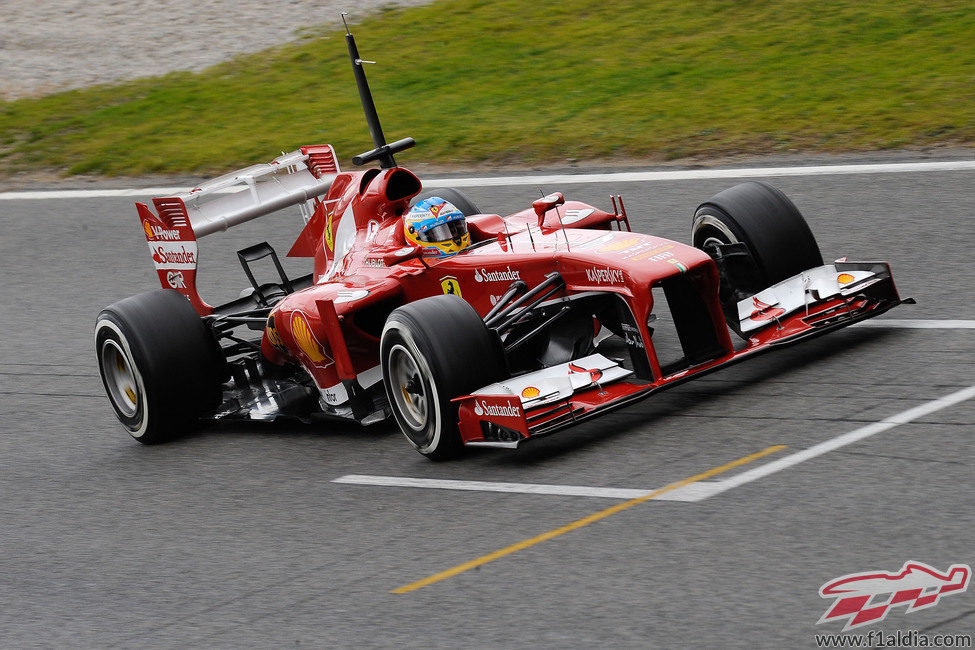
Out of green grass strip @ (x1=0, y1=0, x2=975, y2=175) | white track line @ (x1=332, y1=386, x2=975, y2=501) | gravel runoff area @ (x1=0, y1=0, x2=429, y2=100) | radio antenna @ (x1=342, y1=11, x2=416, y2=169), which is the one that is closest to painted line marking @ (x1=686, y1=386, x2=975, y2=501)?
white track line @ (x1=332, y1=386, x2=975, y2=501)

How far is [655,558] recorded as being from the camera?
5406 millimetres

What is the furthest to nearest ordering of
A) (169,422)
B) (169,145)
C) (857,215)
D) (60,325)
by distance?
1. (169,145)
2. (60,325)
3. (857,215)
4. (169,422)

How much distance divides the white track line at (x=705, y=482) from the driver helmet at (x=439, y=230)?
1.42m

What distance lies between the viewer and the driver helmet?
7.59m

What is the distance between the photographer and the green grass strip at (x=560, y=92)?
13023 millimetres

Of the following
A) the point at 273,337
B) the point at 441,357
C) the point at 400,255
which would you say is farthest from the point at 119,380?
the point at 441,357

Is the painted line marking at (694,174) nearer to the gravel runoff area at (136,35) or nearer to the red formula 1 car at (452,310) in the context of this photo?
the red formula 1 car at (452,310)

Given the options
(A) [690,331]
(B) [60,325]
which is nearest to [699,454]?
(A) [690,331]

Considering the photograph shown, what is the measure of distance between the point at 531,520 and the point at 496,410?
0.65 m

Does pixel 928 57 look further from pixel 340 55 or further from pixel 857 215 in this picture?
pixel 340 55

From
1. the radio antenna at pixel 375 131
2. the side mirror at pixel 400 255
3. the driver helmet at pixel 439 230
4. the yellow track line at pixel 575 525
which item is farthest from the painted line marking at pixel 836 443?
the radio antenna at pixel 375 131

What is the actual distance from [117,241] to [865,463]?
901cm

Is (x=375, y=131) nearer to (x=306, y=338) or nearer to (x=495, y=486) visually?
(x=306, y=338)

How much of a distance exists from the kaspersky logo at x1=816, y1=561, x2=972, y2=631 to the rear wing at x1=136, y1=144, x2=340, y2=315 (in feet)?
17.0
